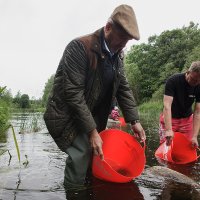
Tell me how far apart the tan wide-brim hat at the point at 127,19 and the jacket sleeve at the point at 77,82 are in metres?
0.42

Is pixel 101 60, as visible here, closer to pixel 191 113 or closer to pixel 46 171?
pixel 46 171

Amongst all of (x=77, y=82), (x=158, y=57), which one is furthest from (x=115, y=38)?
(x=158, y=57)

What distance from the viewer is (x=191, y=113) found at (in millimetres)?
5668

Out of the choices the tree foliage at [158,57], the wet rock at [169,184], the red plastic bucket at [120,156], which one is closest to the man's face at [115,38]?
the red plastic bucket at [120,156]

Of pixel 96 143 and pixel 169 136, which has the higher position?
pixel 96 143

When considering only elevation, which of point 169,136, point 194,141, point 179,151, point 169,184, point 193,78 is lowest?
point 169,184

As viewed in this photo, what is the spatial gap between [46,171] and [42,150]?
213cm

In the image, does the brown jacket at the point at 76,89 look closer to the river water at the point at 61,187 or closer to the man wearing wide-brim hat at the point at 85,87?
the man wearing wide-brim hat at the point at 85,87

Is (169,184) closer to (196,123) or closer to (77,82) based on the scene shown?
(196,123)

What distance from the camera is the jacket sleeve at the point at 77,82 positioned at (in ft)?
10.1

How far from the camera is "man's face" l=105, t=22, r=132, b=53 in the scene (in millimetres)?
2932

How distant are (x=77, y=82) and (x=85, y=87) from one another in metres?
0.20

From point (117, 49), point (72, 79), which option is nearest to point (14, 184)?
point (72, 79)

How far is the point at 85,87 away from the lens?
3260 millimetres
